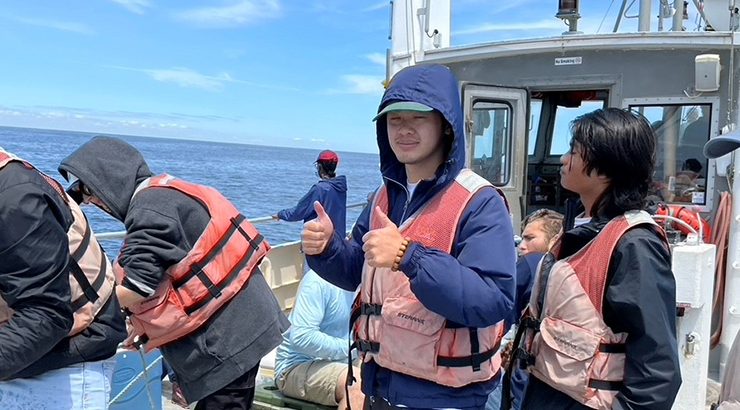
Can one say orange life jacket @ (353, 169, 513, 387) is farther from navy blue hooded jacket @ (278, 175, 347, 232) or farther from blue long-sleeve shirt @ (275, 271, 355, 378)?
navy blue hooded jacket @ (278, 175, 347, 232)

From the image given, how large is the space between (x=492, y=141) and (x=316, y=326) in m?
3.36

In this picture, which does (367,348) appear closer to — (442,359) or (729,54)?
(442,359)

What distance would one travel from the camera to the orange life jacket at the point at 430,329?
185cm

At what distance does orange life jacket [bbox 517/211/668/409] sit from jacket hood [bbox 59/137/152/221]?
1.56m

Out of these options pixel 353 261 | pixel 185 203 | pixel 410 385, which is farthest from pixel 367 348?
pixel 185 203

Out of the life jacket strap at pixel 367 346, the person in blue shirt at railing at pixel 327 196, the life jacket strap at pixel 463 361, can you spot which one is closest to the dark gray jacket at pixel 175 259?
the life jacket strap at pixel 367 346

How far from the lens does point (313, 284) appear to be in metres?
3.58

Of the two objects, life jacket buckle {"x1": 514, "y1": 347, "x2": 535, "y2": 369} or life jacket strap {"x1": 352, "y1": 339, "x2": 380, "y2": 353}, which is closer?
life jacket strap {"x1": 352, "y1": 339, "x2": 380, "y2": 353}

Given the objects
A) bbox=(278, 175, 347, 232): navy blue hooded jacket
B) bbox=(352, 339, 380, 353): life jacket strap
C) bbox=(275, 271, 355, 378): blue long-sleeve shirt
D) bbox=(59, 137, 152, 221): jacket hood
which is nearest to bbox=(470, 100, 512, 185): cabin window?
bbox=(278, 175, 347, 232): navy blue hooded jacket

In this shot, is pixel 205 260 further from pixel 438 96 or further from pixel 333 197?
pixel 333 197

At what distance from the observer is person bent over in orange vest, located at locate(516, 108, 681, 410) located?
178cm

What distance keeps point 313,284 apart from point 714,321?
10.5 feet

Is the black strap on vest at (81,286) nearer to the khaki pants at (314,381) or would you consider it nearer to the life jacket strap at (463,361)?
the life jacket strap at (463,361)

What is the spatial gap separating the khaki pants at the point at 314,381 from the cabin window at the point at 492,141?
314 cm
